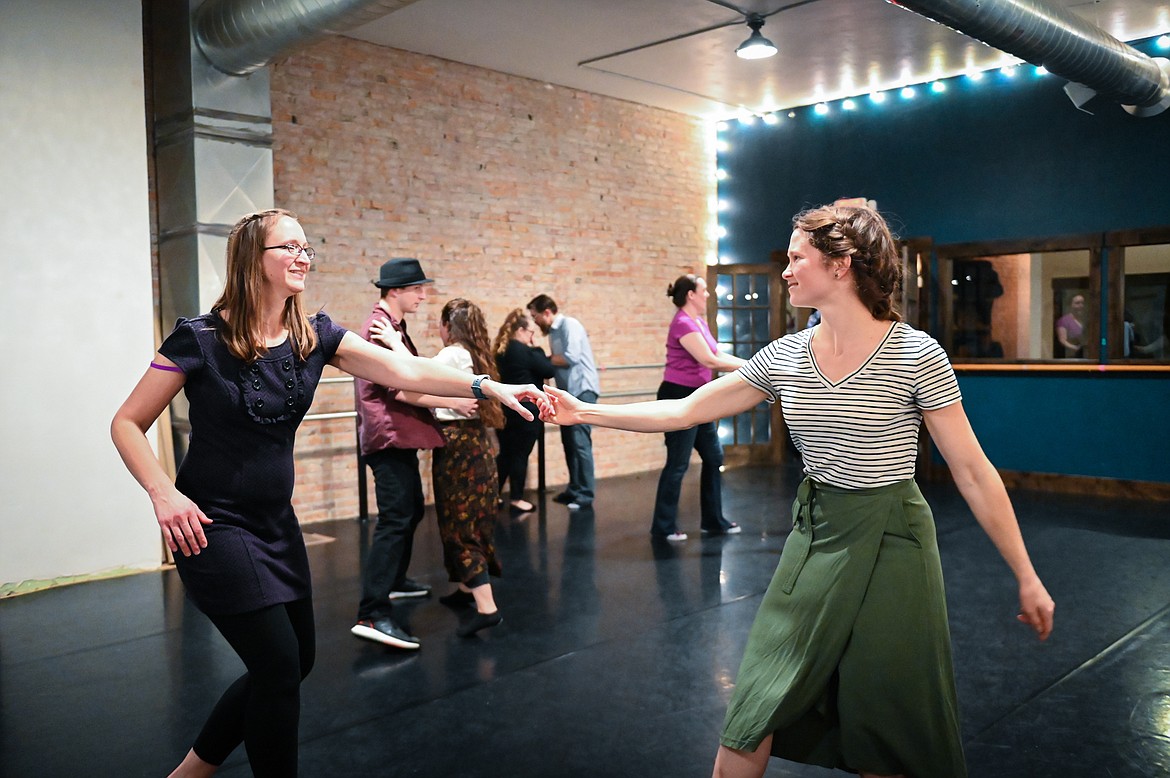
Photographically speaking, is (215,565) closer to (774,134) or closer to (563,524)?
(563,524)

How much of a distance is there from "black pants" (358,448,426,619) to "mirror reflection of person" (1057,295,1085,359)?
6.58 metres

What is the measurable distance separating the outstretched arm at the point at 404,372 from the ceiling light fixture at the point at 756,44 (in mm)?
5122

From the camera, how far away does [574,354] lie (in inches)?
322

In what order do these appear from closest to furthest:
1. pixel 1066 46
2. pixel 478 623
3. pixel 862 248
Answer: pixel 862 248 → pixel 478 623 → pixel 1066 46

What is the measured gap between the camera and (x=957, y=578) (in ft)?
17.7

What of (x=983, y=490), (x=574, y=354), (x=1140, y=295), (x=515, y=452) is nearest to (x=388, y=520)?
(x=983, y=490)

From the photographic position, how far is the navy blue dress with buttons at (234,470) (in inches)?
89.1

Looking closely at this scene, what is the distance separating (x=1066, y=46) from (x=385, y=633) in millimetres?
5488

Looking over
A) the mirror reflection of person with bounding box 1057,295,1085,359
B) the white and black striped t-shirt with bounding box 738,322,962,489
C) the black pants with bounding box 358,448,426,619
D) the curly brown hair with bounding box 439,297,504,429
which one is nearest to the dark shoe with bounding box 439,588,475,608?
the black pants with bounding box 358,448,426,619

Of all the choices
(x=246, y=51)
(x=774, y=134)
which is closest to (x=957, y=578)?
(x=246, y=51)

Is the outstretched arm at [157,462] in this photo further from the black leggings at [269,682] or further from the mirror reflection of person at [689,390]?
the mirror reflection of person at [689,390]

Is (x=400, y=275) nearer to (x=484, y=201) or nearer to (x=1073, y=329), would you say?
(x=484, y=201)

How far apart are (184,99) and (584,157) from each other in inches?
172

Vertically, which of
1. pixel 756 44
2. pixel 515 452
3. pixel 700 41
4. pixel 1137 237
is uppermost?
pixel 700 41
